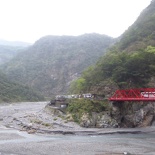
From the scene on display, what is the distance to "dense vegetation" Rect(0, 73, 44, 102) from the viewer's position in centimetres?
13425

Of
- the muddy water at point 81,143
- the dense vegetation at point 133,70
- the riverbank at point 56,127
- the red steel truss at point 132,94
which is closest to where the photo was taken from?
the muddy water at point 81,143

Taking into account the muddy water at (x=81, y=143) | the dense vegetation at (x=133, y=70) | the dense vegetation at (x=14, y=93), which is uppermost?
the dense vegetation at (x=133, y=70)

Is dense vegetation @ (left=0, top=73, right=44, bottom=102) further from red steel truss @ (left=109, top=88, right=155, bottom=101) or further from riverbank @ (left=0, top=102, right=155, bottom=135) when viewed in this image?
red steel truss @ (left=109, top=88, right=155, bottom=101)

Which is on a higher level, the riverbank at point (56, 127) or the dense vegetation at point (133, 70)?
the dense vegetation at point (133, 70)

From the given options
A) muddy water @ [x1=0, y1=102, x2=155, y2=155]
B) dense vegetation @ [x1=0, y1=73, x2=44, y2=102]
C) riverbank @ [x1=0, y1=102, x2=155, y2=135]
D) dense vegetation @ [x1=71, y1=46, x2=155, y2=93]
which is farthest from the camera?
dense vegetation @ [x1=0, y1=73, x2=44, y2=102]

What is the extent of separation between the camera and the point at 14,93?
473 ft

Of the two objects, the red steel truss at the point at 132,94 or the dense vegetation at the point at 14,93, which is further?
the dense vegetation at the point at 14,93

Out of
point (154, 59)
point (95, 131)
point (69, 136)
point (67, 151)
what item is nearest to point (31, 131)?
point (69, 136)

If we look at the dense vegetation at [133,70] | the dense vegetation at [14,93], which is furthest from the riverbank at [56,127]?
the dense vegetation at [14,93]

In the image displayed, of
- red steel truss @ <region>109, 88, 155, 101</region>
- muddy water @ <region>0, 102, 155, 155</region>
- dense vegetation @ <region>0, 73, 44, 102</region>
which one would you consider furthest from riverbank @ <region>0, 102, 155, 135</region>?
dense vegetation @ <region>0, 73, 44, 102</region>

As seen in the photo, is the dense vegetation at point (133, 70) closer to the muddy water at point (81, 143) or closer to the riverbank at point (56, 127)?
the riverbank at point (56, 127)

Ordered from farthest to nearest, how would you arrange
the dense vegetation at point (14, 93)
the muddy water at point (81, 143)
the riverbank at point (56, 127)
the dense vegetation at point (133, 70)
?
the dense vegetation at point (14, 93) → the dense vegetation at point (133, 70) → the riverbank at point (56, 127) → the muddy water at point (81, 143)

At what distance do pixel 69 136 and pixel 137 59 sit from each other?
87.2 ft

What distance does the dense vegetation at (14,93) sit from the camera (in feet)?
440
